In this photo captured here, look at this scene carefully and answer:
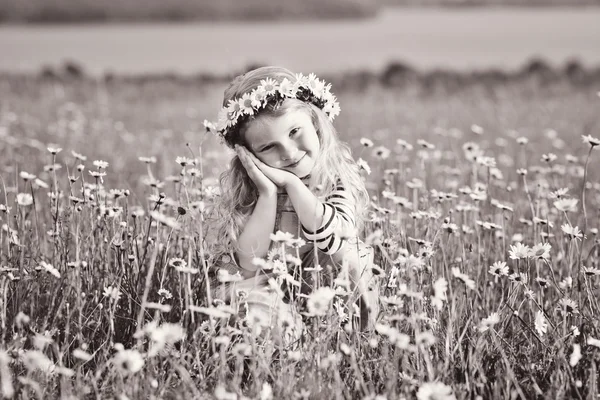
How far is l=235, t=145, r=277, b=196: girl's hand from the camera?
283 centimetres

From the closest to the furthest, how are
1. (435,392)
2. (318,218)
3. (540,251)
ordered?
(435,392) → (540,251) → (318,218)

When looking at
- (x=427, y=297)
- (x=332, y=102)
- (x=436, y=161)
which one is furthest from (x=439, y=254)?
(x=436, y=161)

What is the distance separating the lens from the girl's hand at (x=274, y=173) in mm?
2828

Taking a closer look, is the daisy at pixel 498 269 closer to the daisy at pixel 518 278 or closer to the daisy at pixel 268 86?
the daisy at pixel 518 278

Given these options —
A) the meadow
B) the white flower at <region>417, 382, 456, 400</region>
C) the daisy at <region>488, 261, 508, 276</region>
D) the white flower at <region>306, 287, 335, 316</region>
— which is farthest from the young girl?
the white flower at <region>417, 382, 456, 400</region>

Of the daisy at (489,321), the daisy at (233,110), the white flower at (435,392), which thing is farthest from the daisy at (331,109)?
the white flower at (435,392)

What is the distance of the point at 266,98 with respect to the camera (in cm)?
288

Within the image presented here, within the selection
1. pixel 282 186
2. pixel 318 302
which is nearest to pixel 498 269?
pixel 282 186

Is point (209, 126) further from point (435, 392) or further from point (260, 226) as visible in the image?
point (435, 392)

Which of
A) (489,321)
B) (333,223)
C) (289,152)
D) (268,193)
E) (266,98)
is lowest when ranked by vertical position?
(489,321)

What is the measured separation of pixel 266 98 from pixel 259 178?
313mm

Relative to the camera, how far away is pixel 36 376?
2.37 metres

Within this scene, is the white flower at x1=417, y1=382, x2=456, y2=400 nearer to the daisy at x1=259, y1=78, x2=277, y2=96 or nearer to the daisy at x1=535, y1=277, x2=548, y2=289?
the daisy at x1=535, y1=277, x2=548, y2=289

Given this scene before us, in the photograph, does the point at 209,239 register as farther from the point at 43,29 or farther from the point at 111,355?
the point at 43,29
